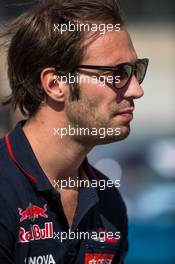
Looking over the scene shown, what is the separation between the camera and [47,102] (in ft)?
5.49

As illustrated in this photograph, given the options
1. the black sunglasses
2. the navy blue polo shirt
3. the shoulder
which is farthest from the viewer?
the shoulder

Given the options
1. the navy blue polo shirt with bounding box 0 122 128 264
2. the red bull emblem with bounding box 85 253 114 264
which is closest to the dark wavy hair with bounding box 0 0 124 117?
the navy blue polo shirt with bounding box 0 122 128 264

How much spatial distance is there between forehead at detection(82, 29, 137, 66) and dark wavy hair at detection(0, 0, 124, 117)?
21 mm

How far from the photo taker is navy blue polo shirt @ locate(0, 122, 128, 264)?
152 cm

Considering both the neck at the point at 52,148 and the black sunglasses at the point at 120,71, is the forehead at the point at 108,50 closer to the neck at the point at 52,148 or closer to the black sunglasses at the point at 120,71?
the black sunglasses at the point at 120,71

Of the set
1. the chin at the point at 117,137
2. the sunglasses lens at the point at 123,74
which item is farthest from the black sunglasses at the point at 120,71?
the chin at the point at 117,137

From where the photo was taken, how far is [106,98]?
164 centimetres

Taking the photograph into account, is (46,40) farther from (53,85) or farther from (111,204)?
(111,204)

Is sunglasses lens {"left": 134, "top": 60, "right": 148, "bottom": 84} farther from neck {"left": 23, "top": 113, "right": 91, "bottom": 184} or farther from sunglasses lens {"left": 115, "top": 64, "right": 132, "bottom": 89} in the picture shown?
neck {"left": 23, "top": 113, "right": 91, "bottom": 184}

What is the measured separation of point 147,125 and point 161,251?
0.67 meters

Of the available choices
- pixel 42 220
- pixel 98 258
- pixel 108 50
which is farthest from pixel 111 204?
pixel 108 50

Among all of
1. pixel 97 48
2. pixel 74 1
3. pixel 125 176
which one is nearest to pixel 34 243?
pixel 97 48

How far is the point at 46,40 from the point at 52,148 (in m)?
0.26

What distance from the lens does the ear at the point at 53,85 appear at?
165 centimetres
